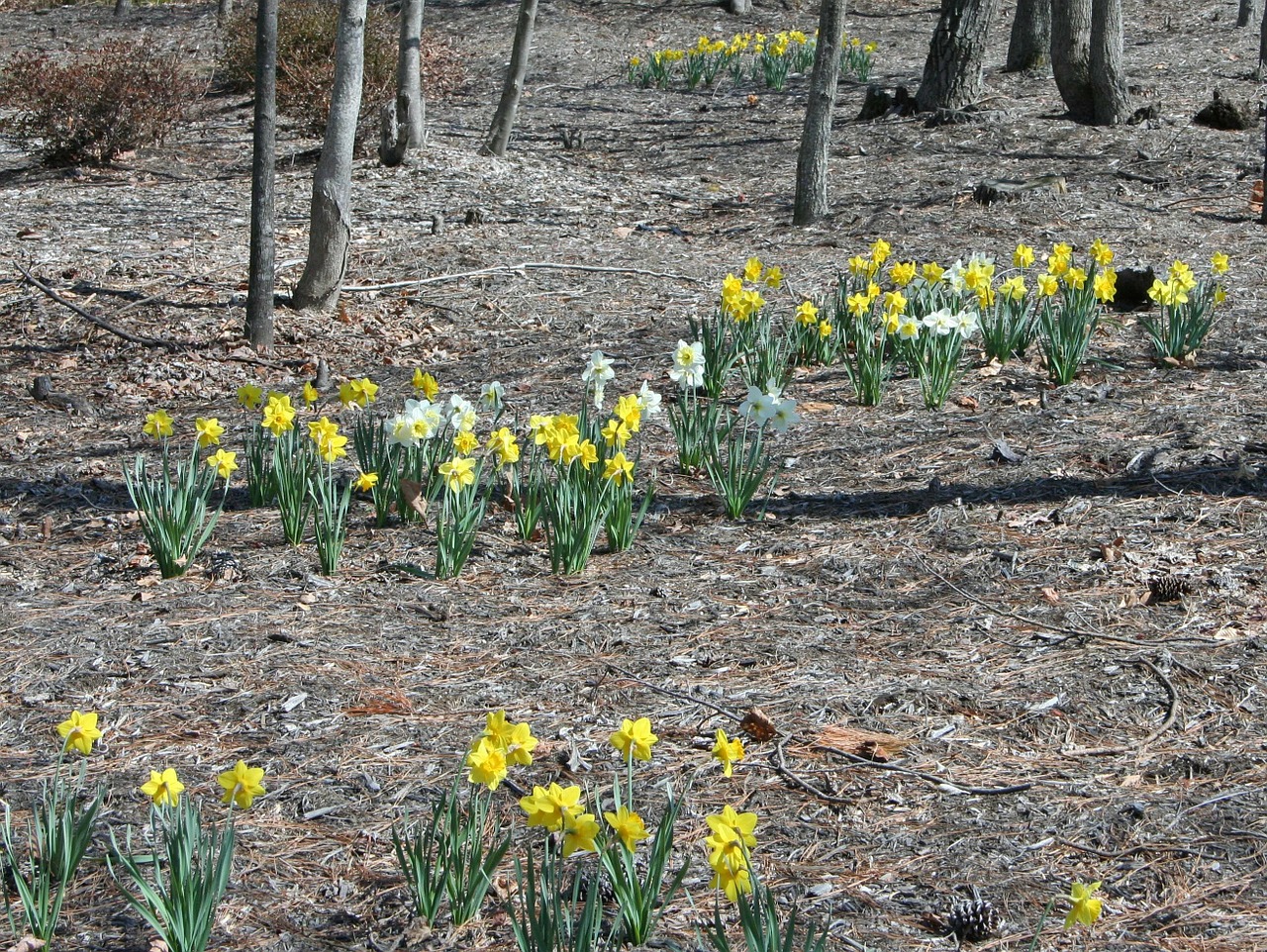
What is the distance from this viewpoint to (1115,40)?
1054 cm

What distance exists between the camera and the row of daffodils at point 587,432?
3.72 metres

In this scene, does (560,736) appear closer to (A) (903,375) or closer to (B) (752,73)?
(A) (903,375)

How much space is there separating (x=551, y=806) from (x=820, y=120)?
724cm

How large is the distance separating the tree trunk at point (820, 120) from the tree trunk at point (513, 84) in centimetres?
279

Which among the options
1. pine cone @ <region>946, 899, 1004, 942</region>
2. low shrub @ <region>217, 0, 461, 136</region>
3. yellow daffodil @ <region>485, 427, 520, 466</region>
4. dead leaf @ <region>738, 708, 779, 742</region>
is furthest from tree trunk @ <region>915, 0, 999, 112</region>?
pine cone @ <region>946, 899, 1004, 942</region>

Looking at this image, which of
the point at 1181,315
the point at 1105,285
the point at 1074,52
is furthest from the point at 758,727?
the point at 1074,52

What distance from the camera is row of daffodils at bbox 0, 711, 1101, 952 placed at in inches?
75.5

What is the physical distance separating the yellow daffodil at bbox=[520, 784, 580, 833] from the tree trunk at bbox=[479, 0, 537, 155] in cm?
901

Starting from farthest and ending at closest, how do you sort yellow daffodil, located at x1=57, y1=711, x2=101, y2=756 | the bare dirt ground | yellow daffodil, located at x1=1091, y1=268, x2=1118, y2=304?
yellow daffodil, located at x1=1091, y1=268, x2=1118, y2=304
the bare dirt ground
yellow daffodil, located at x1=57, y1=711, x2=101, y2=756

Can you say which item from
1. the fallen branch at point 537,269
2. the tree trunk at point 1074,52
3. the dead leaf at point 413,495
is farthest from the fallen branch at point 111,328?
the tree trunk at point 1074,52

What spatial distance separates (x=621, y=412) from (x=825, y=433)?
158 cm

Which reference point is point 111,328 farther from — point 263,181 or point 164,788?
point 164,788

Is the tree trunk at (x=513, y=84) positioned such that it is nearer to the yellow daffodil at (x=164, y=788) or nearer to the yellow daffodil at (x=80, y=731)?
the yellow daffodil at (x=80, y=731)

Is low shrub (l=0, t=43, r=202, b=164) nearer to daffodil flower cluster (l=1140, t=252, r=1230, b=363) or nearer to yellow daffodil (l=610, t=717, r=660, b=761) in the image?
daffodil flower cluster (l=1140, t=252, r=1230, b=363)
